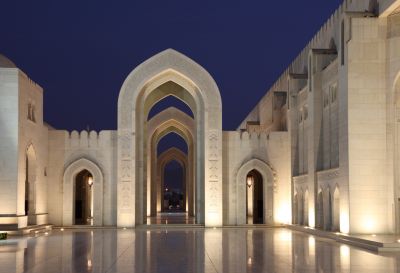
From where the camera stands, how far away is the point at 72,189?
2534 cm

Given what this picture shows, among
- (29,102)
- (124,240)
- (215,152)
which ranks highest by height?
(29,102)

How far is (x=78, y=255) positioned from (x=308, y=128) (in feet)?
39.4

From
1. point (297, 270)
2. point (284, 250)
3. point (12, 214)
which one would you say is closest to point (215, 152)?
point (12, 214)

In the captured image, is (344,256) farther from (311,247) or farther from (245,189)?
(245,189)

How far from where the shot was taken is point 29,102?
23.1m

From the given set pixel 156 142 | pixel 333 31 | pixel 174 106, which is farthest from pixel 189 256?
pixel 174 106

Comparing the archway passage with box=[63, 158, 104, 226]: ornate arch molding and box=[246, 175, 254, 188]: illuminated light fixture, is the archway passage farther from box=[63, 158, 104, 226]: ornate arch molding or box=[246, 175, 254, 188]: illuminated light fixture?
box=[246, 175, 254, 188]: illuminated light fixture

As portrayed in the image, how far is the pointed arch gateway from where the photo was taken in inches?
975

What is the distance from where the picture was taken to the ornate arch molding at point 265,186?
83.7 ft

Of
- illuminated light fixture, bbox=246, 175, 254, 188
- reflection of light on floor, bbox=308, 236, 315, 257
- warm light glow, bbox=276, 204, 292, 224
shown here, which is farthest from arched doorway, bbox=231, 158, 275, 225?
reflection of light on floor, bbox=308, 236, 315, 257

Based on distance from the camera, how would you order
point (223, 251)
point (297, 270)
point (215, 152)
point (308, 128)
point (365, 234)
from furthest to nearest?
point (215, 152) → point (308, 128) → point (365, 234) → point (223, 251) → point (297, 270)

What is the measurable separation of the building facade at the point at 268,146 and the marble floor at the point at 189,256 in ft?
9.10

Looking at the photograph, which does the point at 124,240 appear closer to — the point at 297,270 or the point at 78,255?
the point at 78,255

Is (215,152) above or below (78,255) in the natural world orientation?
above
